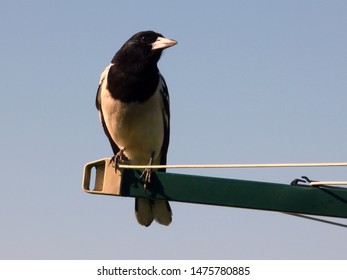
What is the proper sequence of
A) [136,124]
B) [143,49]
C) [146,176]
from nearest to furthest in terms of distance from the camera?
[146,176] → [136,124] → [143,49]

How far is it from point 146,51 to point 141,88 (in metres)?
0.53

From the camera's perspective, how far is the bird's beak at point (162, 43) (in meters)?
8.40

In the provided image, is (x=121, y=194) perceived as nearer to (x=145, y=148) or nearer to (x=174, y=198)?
(x=174, y=198)

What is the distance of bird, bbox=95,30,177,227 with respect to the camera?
26.8ft

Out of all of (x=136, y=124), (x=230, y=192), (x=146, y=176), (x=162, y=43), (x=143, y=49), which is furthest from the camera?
(x=143, y=49)

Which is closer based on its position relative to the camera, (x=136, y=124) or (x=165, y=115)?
(x=136, y=124)

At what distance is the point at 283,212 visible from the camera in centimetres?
456

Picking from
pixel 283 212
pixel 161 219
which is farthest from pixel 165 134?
pixel 283 212

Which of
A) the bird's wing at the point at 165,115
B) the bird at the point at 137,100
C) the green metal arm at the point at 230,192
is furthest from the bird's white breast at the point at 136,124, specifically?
the green metal arm at the point at 230,192

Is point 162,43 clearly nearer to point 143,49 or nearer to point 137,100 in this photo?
point 143,49

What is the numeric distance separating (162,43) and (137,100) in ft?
2.51

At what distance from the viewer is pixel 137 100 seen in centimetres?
816

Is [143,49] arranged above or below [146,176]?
above

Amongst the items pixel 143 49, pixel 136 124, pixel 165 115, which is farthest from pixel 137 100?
pixel 143 49
